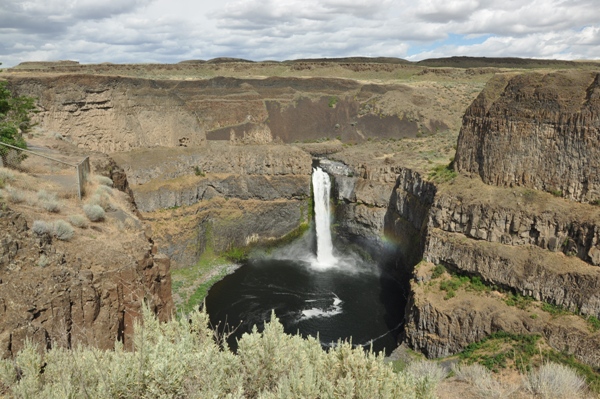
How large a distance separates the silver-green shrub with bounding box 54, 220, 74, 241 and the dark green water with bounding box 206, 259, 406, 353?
1984 cm

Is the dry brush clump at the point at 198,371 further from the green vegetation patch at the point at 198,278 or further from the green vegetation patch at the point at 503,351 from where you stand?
the green vegetation patch at the point at 198,278

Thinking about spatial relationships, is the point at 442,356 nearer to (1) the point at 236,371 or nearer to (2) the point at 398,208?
(2) the point at 398,208

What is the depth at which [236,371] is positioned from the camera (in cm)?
1097

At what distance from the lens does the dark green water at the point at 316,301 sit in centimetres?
3588

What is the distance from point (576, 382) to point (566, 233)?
12.2 meters

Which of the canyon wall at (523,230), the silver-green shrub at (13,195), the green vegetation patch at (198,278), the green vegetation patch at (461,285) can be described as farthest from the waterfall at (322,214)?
the silver-green shrub at (13,195)

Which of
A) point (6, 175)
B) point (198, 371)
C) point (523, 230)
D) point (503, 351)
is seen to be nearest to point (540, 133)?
point (523, 230)

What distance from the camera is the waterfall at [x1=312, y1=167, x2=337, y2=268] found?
5231 cm

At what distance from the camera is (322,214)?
53.2 m

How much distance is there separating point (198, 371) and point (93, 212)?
974cm

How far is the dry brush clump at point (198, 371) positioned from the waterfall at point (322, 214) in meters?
39.7

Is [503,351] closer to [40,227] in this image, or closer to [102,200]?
[102,200]

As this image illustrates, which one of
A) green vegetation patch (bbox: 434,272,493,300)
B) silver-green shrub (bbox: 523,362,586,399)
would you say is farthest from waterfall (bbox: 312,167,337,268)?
silver-green shrub (bbox: 523,362,586,399)

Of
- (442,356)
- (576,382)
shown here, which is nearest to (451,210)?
(442,356)
